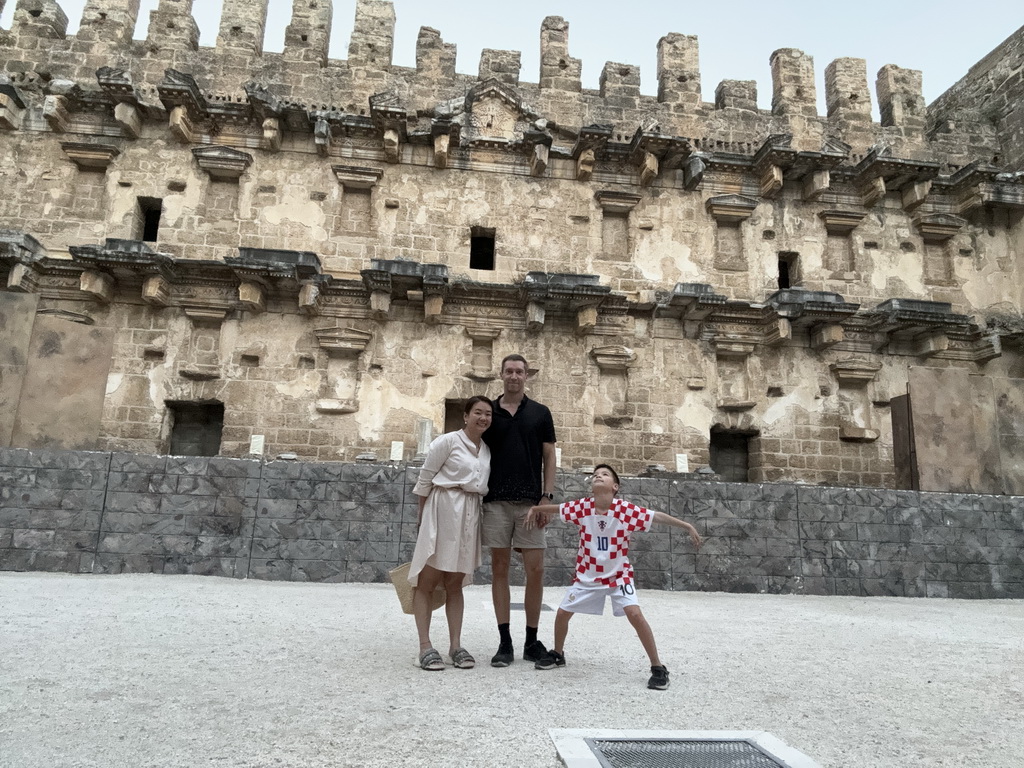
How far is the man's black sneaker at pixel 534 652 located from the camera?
13.4 feet

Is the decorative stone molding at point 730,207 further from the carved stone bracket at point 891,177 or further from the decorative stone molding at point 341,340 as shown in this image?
the decorative stone molding at point 341,340

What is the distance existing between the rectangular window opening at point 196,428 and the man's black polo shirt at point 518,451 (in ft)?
34.3

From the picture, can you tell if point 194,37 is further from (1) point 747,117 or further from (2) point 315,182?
(1) point 747,117

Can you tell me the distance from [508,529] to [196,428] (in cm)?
1105

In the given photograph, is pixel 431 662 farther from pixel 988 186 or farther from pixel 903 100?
pixel 903 100

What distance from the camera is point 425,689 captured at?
11.0 feet

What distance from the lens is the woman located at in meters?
3.98

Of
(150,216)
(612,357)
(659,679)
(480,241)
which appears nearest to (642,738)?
(659,679)

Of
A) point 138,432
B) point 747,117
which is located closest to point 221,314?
point 138,432

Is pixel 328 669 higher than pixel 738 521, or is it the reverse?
pixel 738 521

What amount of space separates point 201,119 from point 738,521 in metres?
12.9

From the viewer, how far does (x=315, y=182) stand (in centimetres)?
1398

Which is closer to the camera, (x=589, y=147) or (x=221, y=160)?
(x=221, y=160)

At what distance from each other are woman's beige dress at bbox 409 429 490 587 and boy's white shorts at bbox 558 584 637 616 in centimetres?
63
